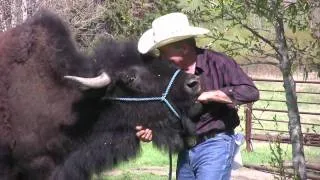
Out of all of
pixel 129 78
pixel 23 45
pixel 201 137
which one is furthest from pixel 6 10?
pixel 201 137

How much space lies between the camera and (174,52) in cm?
517

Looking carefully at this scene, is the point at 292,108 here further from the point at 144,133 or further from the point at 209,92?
the point at 209,92

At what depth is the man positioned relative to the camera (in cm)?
487

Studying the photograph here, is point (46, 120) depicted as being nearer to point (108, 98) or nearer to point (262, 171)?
point (108, 98)

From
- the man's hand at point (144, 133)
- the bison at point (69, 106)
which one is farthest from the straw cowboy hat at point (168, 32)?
the man's hand at point (144, 133)

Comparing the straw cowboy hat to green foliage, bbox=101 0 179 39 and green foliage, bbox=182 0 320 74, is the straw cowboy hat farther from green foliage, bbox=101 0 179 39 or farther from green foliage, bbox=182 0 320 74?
green foliage, bbox=101 0 179 39

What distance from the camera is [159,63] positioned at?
17.5ft

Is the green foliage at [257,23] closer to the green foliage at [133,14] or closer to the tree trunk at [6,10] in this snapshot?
the green foliage at [133,14]

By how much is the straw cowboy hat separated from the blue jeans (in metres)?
0.81

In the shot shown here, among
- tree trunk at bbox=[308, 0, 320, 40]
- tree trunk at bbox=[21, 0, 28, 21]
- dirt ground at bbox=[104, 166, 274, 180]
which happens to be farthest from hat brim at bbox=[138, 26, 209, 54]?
tree trunk at bbox=[21, 0, 28, 21]

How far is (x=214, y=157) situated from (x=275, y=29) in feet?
7.88

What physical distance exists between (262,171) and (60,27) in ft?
21.3

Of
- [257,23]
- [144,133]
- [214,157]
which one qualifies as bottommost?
[214,157]

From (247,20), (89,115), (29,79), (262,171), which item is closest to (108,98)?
(89,115)
